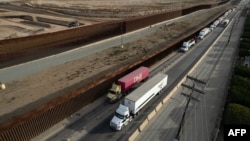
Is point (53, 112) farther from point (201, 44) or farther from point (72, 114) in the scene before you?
point (201, 44)

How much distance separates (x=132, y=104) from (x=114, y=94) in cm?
424

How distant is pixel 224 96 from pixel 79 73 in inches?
812

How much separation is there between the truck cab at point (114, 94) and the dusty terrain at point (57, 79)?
484 cm

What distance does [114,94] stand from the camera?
29.9 meters

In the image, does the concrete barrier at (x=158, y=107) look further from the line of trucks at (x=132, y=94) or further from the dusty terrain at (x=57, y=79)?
the dusty terrain at (x=57, y=79)

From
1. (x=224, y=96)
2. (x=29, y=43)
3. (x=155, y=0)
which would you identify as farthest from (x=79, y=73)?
(x=155, y=0)

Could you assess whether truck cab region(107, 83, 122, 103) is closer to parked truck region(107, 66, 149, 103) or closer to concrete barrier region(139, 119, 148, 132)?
parked truck region(107, 66, 149, 103)

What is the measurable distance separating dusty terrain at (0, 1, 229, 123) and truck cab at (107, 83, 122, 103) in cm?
484

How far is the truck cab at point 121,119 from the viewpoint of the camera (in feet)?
81.7

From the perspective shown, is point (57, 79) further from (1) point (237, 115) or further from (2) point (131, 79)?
(1) point (237, 115)

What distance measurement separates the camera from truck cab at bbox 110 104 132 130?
81.7 feet

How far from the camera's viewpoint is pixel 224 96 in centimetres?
3353

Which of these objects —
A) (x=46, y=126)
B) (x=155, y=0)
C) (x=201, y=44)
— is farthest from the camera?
(x=155, y=0)

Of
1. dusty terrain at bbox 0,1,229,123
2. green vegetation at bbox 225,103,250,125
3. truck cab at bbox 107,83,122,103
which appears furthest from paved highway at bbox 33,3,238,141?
green vegetation at bbox 225,103,250,125
